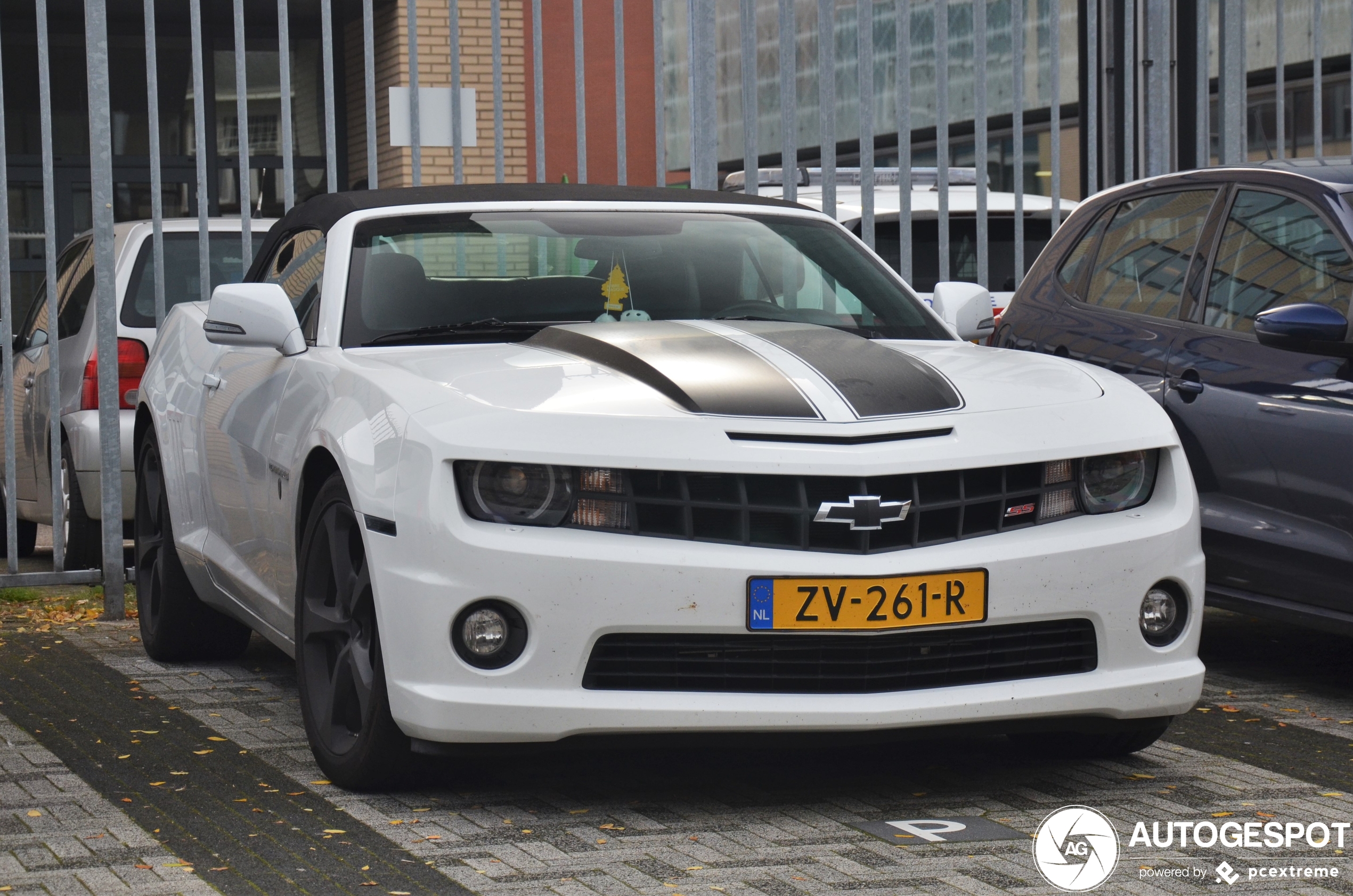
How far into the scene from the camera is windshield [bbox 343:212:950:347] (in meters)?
5.41

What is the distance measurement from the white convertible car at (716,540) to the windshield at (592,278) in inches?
3.7

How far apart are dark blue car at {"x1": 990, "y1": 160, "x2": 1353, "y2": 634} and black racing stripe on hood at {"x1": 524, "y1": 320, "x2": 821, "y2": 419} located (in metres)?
2.04

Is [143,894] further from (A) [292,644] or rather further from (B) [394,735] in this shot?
(A) [292,644]

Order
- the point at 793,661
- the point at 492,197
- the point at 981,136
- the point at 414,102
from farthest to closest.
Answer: the point at 981,136 < the point at 414,102 < the point at 492,197 < the point at 793,661

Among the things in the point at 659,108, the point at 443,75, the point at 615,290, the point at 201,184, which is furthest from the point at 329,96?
the point at 443,75

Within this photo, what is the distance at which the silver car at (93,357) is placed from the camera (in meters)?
8.88

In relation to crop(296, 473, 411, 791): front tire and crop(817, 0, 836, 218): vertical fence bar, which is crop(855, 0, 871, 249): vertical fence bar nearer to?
crop(817, 0, 836, 218): vertical fence bar

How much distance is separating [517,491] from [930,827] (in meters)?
1.18

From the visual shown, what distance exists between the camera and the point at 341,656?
4.73m

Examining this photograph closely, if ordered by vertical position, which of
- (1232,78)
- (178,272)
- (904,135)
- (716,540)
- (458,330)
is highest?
(1232,78)

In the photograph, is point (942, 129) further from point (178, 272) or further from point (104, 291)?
point (104, 291)

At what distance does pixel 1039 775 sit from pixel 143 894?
2210mm

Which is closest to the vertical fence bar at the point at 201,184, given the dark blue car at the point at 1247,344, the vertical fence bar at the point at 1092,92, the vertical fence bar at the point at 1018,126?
the dark blue car at the point at 1247,344

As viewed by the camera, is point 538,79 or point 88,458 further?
point 538,79
